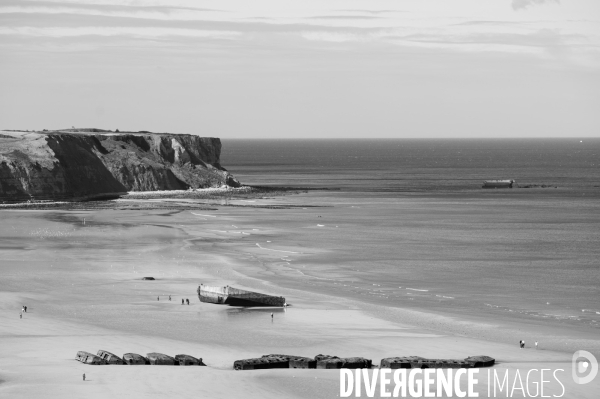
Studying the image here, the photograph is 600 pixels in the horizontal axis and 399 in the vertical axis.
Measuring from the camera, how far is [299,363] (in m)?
44.3

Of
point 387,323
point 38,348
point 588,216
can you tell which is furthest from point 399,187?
point 38,348

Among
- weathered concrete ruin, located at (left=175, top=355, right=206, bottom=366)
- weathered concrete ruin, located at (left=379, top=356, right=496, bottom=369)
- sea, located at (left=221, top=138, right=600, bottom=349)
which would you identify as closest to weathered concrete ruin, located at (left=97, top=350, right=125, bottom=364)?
weathered concrete ruin, located at (left=175, top=355, right=206, bottom=366)

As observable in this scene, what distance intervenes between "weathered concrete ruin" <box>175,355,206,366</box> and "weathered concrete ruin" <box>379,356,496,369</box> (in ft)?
27.7

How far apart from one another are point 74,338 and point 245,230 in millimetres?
55035

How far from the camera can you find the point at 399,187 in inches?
7190

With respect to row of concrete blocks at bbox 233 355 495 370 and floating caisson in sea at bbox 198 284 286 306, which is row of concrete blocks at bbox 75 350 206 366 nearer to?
row of concrete blocks at bbox 233 355 495 370

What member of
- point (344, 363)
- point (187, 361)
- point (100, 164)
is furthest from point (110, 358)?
point (100, 164)

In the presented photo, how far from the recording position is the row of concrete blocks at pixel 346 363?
43.9 metres

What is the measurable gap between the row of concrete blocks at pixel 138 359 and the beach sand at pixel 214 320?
628 mm

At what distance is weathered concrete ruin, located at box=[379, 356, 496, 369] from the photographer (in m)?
43.9

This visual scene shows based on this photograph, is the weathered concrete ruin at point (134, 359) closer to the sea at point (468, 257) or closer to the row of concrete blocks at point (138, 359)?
the row of concrete blocks at point (138, 359)

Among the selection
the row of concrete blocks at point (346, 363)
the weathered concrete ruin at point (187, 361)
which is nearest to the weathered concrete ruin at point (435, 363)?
the row of concrete blocks at point (346, 363)

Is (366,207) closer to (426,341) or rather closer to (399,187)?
(399,187)

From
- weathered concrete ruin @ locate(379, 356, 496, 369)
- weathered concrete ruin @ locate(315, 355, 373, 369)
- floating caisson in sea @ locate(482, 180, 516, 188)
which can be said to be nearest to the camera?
weathered concrete ruin @ locate(379, 356, 496, 369)
